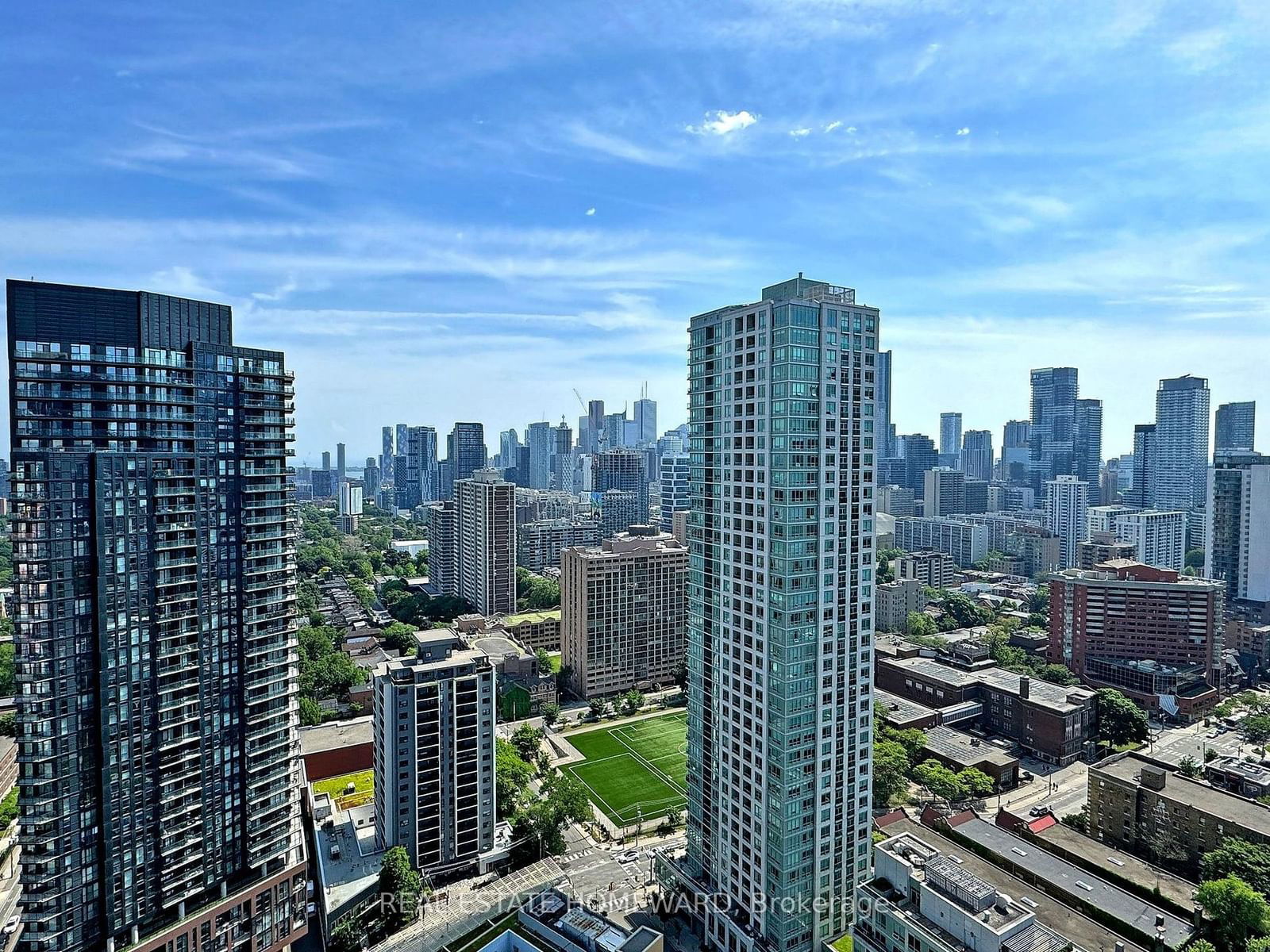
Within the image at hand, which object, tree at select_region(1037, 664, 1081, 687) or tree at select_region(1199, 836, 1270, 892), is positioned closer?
tree at select_region(1199, 836, 1270, 892)

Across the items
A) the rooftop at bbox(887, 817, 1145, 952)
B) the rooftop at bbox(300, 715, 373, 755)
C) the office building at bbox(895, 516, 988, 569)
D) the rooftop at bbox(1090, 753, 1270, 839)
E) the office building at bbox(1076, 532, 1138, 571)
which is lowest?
the rooftop at bbox(300, 715, 373, 755)

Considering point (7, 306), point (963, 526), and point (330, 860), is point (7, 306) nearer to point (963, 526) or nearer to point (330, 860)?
point (330, 860)

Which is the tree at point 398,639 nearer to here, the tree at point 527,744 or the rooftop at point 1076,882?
the tree at point 527,744

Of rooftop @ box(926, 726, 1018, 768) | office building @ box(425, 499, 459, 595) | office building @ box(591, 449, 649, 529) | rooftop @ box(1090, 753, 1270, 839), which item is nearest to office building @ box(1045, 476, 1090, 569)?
office building @ box(591, 449, 649, 529)

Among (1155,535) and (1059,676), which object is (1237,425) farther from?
(1059,676)

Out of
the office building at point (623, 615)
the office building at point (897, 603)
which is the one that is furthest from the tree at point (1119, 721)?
the office building at point (623, 615)

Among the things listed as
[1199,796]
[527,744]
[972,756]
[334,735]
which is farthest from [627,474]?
[1199,796]

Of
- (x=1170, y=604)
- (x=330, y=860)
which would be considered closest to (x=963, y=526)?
(x=1170, y=604)

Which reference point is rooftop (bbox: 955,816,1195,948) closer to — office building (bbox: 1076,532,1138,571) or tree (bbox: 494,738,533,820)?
tree (bbox: 494,738,533,820)
